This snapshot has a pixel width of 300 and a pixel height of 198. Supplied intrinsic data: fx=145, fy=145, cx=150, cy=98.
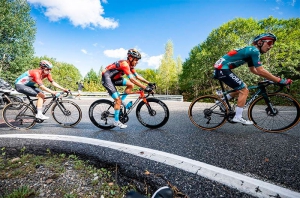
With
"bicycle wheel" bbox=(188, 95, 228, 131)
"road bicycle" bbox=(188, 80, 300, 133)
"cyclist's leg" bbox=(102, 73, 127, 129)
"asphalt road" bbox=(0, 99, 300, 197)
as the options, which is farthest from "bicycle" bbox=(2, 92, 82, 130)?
"road bicycle" bbox=(188, 80, 300, 133)

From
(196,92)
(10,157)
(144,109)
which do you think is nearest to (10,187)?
(10,157)

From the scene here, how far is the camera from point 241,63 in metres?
3.39

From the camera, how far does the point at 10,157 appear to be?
2365 millimetres

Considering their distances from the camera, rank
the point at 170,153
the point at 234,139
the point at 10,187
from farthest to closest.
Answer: the point at 234,139 → the point at 170,153 → the point at 10,187

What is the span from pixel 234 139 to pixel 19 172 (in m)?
3.40

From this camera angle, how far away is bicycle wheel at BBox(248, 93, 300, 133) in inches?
127

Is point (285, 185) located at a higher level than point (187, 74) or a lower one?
lower

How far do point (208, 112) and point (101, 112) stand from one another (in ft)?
9.50

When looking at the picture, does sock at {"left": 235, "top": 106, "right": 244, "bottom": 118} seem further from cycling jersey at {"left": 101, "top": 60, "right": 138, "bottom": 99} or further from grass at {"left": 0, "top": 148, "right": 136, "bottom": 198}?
grass at {"left": 0, "top": 148, "right": 136, "bottom": 198}

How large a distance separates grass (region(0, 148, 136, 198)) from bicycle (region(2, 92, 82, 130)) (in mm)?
1900

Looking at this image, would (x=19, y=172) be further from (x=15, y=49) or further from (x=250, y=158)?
(x=15, y=49)

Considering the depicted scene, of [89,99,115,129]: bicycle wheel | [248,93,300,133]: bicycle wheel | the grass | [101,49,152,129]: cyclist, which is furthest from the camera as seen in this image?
[89,99,115,129]: bicycle wheel

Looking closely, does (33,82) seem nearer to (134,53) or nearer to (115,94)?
(115,94)

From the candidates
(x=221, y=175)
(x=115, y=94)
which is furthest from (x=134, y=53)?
(x=221, y=175)
